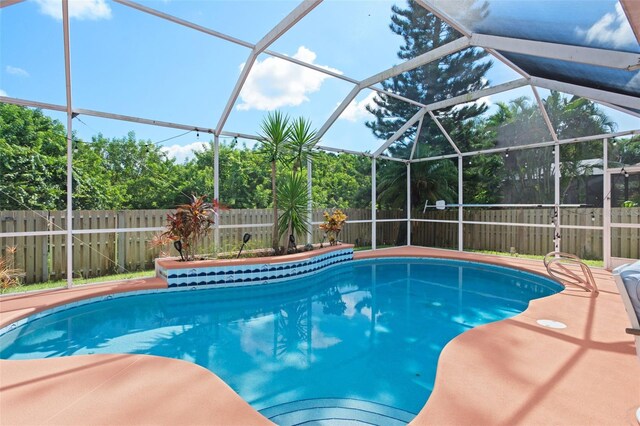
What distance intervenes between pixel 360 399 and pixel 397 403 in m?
0.30

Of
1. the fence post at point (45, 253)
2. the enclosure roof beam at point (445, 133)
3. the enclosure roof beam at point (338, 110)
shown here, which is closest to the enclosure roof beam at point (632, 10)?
the enclosure roof beam at point (338, 110)

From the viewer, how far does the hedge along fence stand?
5.95 m

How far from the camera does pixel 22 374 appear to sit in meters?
2.65

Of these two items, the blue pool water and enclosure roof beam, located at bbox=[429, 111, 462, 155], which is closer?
the blue pool water

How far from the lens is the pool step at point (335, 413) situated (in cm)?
236

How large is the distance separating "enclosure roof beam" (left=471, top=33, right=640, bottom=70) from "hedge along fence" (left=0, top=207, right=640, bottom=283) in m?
5.41

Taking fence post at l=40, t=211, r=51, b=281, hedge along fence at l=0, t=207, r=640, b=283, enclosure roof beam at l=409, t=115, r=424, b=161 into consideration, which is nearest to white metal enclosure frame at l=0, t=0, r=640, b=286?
enclosure roof beam at l=409, t=115, r=424, b=161

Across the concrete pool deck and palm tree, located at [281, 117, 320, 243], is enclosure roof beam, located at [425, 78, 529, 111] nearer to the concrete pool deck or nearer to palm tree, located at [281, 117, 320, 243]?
palm tree, located at [281, 117, 320, 243]

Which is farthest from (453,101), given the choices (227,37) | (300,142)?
(227,37)

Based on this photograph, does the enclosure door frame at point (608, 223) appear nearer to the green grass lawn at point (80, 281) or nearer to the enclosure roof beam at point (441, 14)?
the enclosure roof beam at point (441, 14)

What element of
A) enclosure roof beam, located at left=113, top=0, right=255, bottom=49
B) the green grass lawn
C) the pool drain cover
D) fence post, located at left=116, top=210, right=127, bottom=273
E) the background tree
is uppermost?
enclosure roof beam, located at left=113, top=0, right=255, bottom=49

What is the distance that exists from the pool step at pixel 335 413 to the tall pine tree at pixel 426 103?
15.7 ft

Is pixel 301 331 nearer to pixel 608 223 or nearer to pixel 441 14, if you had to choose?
pixel 441 14

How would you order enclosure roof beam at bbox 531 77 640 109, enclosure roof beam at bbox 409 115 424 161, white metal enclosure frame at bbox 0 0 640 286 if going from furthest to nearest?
enclosure roof beam at bbox 409 115 424 161, enclosure roof beam at bbox 531 77 640 109, white metal enclosure frame at bbox 0 0 640 286
